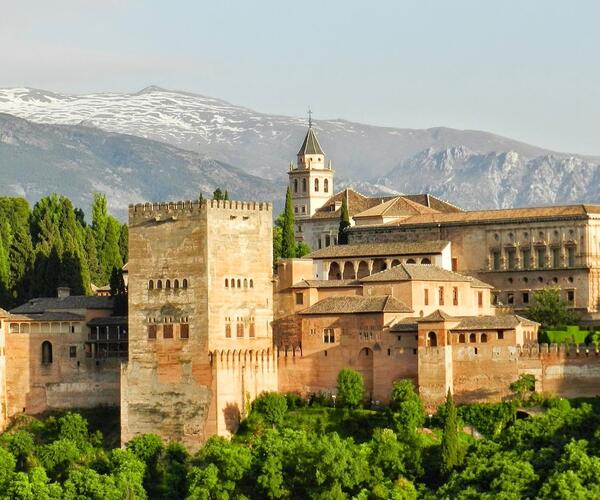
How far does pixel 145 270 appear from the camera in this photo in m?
82.1

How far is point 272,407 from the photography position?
80.1 m

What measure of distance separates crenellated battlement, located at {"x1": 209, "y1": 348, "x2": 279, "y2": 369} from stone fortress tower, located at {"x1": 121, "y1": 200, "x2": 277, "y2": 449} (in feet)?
0.13

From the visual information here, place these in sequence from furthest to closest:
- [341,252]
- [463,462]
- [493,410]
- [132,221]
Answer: [341,252] < [132,221] < [493,410] < [463,462]

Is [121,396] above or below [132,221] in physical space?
below

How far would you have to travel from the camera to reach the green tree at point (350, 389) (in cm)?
7944

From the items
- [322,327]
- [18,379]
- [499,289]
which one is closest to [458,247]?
[499,289]

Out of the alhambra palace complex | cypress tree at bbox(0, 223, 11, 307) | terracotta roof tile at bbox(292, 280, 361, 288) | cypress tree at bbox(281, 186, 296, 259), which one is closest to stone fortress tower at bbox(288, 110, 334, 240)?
cypress tree at bbox(281, 186, 296, 259)

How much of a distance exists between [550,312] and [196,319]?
1759 centimetres

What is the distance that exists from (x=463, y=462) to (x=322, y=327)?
11.7 m

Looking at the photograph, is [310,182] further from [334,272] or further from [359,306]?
[359,306]

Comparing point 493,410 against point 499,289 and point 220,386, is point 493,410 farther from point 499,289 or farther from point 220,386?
point 499,289

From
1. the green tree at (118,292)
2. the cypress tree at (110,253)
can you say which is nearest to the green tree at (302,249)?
the cypress tree at (110,253)

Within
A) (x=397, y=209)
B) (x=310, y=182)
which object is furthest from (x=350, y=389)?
(x=310, y=182)

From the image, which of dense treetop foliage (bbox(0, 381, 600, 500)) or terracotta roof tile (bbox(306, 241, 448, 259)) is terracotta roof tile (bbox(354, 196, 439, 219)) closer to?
terracotta roof tile (bbox(306, 241, 448, 259))
